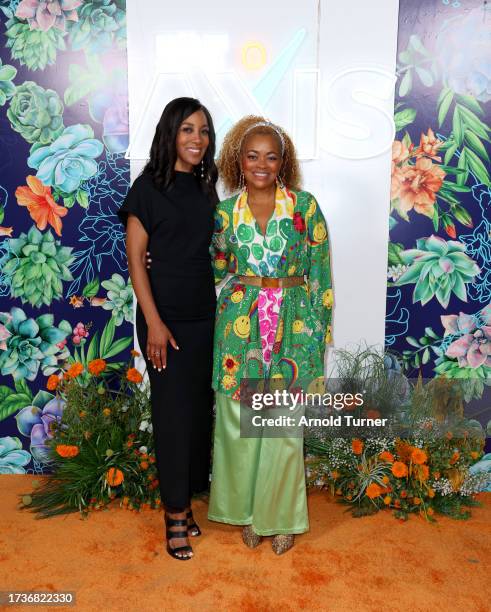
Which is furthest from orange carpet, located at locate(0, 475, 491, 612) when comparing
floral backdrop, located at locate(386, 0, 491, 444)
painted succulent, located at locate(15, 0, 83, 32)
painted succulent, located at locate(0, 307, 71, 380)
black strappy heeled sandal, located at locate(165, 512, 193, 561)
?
painted succulent, located at locate(15, 0, 83, 32)

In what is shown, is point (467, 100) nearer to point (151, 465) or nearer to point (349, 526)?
point (349, 526)

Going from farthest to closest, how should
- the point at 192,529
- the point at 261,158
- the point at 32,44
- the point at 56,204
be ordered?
1. the point at 56,204
2. the point at 32,44
3. the point at 192,529
4. the point at 261,158

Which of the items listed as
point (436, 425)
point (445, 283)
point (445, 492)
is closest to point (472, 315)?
point (445, 283)

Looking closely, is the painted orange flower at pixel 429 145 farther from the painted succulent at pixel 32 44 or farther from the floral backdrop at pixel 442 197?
the painted succulent at pixel 32 44

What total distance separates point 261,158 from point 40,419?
6.02 feet

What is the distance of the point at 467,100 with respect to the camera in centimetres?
298

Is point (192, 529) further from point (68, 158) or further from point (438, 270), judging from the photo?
point (68, 158)

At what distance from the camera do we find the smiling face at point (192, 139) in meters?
2.39

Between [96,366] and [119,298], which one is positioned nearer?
[96,366]

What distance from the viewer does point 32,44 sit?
2973 millimetres

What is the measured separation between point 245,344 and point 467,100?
1644mm

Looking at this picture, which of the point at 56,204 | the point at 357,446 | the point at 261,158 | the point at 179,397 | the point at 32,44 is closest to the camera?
the point at 261,158

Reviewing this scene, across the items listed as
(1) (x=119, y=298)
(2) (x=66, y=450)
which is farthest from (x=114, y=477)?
(1) (x=119, y=298)

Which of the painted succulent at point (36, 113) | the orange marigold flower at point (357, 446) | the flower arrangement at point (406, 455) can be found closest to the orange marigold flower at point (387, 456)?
the flower arrangement at point (406, 455)
